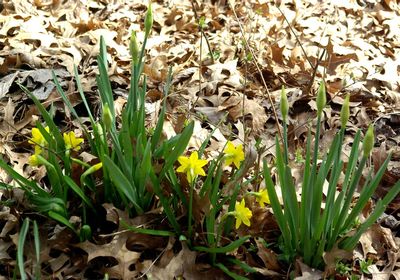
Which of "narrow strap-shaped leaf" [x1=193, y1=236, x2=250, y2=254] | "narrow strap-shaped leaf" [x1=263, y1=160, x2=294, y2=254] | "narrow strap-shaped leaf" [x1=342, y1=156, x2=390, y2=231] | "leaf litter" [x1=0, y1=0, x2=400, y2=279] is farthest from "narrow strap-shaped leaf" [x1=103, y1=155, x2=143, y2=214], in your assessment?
"narrow strap-shaped leaf" [x1=342, y1=156, x2=390, y2=231]

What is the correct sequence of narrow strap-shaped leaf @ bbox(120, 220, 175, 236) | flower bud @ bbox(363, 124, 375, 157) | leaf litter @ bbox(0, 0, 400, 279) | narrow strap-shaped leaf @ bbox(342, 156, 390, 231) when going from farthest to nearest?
leaf litter @ bbox(0, 0, 400, 279) → narrow strap-shaped leaf @ bbox(120, 220, 175, 236) → narrow strap-shaped leaf @ bbox(342, 156, 390, 231) → flower bud @ bbox(363, 124, 375, 157)

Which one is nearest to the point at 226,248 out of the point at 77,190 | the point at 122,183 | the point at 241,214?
the point at 241,214

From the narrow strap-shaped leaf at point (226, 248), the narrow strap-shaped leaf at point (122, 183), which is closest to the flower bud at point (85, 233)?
the narrow strap-shaped leaf at point (122, 183)

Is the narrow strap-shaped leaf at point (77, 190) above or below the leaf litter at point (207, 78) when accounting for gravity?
above

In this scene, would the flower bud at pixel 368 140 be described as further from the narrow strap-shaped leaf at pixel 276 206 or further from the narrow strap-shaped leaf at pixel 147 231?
the narrow strap-shaped leaf at pixel 147 231

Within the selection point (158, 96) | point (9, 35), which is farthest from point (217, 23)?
point (9, 35)

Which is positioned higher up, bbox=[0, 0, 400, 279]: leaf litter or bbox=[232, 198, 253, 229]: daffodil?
bbox=[232, 198, 253, 229]: daffodil

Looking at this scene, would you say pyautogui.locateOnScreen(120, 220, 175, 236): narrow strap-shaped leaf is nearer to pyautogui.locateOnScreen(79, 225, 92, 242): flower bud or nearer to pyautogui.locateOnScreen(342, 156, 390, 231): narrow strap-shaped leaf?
pyautogui.locateOnScreen(79, 225, 92, 242): flower bud

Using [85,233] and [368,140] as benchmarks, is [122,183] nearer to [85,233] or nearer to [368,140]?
[85,233]

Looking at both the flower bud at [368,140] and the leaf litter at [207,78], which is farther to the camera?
the leaf litter at [207,78]
